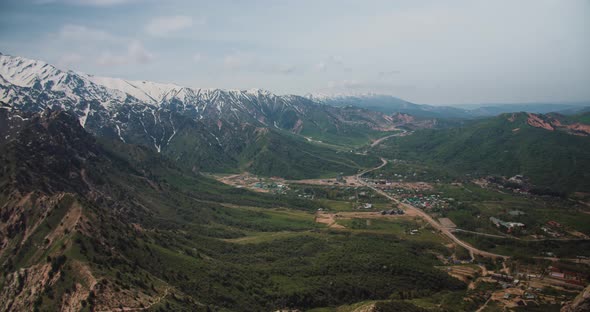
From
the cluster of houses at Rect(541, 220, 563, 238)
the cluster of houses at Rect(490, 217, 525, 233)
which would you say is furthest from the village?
the cluster of houses at Rect(490, 217, 525, 233)

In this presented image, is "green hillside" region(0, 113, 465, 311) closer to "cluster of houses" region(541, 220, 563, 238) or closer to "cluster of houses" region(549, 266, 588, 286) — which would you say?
"cluster of houses" region(549, 266, 588, 286)

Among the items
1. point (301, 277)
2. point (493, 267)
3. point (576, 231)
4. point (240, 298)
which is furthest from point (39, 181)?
point (576, 231)

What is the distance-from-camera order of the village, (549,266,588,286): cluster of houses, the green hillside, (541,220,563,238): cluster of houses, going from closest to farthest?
the green hillside → the village → (549,266,588,286): cluster of houses → (541,220,563,238): cluster of houses

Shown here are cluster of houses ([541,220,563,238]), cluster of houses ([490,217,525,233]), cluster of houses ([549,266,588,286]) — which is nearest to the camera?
cluster of houses ([549,266,588,286])

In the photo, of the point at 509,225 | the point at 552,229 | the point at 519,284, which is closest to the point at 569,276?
the point at 519,284

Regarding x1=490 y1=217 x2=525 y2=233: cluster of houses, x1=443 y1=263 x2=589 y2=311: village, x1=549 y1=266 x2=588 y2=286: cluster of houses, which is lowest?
x1=443 y1=263 x2=589 y2=311: village

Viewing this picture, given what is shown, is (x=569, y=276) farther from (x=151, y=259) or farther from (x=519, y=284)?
(x=151, y=259)

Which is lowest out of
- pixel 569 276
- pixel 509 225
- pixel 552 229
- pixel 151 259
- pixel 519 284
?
pixel 519 284

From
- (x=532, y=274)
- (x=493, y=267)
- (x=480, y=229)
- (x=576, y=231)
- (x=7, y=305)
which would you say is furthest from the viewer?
(x=480, y=229)

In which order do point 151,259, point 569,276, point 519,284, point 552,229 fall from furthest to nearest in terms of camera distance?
point 552,229
point 569,276
point 519,284
point 151,259

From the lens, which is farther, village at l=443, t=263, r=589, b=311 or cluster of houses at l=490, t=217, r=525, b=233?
cluster of houses at l=490, t=217, r=525, b=233

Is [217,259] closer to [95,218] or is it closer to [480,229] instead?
[95,218]
